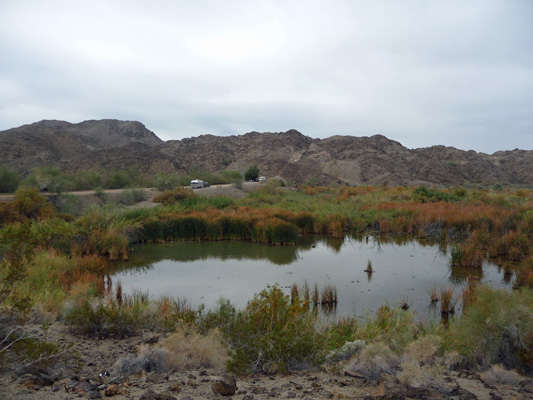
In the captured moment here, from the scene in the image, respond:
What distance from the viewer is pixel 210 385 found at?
12.3 ft

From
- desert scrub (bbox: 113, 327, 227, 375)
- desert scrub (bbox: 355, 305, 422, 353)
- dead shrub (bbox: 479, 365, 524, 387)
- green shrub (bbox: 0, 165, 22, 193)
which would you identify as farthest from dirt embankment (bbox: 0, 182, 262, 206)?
dead shrub (bbox: 479, 365, 524, 387)

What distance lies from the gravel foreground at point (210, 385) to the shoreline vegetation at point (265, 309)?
0.17 m

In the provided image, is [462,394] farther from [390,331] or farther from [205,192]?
[205,192]

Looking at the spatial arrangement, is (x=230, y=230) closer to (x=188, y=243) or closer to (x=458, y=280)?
(x=188, y=243)

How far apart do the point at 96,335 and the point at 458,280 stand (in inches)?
334

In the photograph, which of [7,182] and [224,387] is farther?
[7,182]

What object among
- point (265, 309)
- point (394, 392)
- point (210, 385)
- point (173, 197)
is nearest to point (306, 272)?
point (265, 309)

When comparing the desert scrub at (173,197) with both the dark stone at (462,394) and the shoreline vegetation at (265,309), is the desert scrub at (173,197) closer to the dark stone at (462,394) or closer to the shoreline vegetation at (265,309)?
the shoreline vegetation at (265,309)

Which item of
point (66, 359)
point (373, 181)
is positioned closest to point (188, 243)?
point (66, 359)

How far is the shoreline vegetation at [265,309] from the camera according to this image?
165 inches

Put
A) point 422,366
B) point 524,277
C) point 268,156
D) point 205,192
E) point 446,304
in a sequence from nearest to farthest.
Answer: point 422,366
point 446,304
point 524,277
point 205,192
point 268,156

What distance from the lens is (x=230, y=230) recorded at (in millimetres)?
16828

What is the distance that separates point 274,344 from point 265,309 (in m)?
0.58

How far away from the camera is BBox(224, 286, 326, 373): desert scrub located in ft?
13.6
